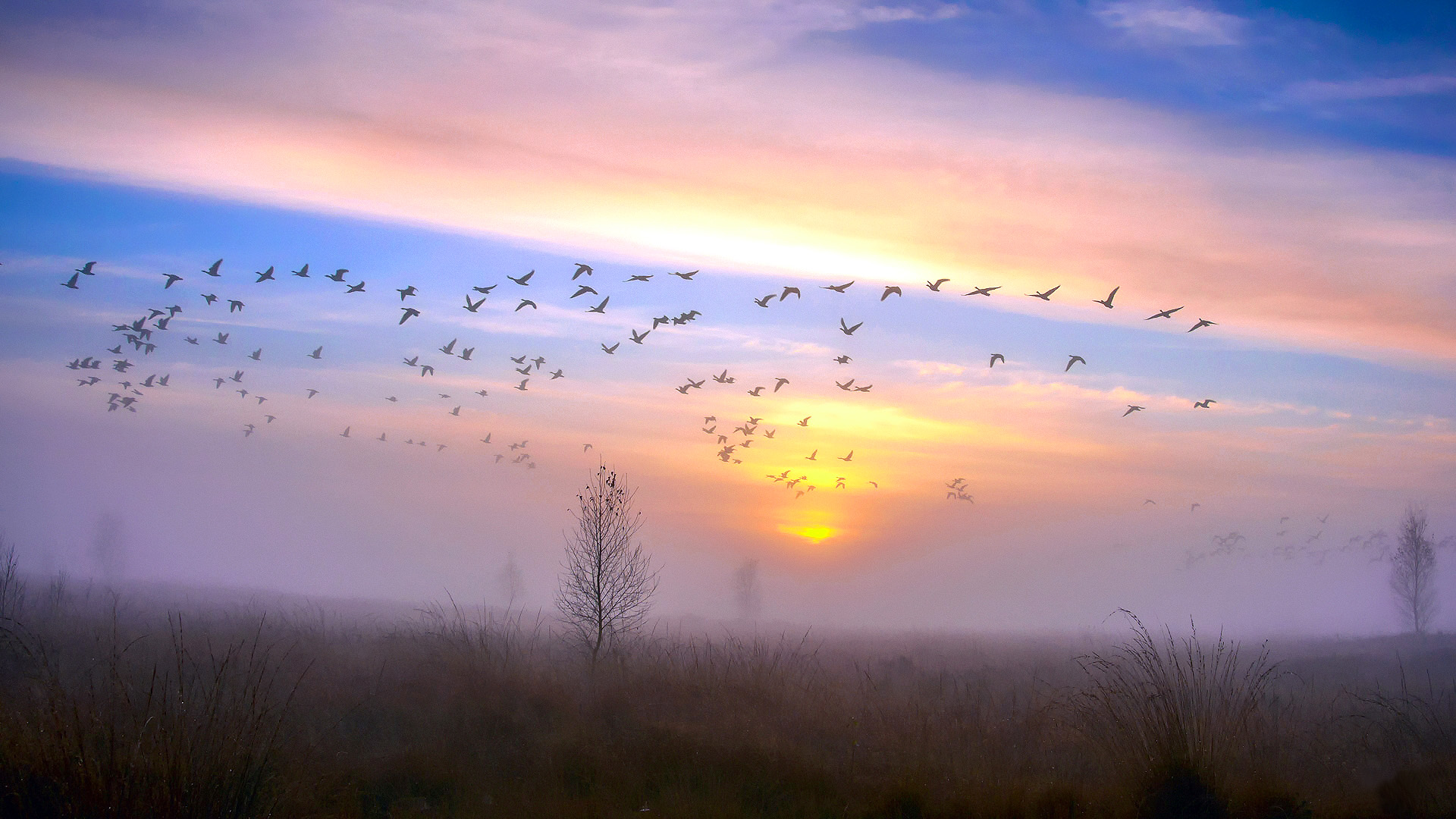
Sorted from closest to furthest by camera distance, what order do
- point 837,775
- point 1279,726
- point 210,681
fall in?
point 837,775 < point 210,681 < point 1279,726

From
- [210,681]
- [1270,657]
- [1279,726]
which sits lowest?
[1270,657]

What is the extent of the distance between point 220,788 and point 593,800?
12.1 feet

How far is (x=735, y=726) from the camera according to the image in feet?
34.5

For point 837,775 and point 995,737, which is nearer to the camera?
point 837,775

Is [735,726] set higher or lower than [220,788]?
lower

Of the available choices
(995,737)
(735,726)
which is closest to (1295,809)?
(995,737)

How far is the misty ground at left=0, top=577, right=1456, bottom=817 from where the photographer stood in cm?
655

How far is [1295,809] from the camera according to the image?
8.36m

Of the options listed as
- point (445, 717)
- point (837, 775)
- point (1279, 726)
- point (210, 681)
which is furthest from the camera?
Result: point (1279, 726)

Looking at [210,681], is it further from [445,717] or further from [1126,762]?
[1126,762]

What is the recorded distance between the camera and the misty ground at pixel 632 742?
6547mm

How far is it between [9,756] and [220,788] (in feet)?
5.17

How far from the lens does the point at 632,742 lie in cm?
998

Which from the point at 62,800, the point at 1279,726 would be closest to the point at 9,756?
the point at 62,800
